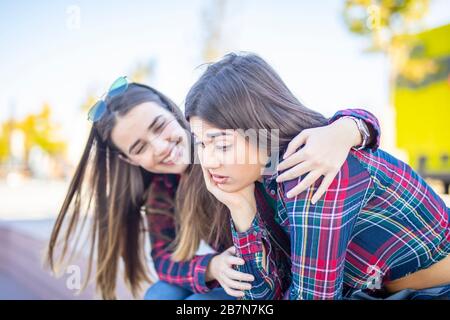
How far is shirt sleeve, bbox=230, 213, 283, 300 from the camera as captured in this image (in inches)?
33.9

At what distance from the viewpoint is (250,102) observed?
0.83m

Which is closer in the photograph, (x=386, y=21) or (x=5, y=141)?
(x=386, y=21)

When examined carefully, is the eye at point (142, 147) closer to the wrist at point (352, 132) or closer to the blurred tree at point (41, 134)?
the wrist at point (352, 132)

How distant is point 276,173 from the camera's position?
839 mm

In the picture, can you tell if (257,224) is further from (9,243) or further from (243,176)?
(9,243)

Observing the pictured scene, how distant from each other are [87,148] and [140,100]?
0.22 m

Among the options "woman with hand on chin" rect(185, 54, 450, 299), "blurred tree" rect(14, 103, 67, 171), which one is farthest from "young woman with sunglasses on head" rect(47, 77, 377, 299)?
"blurred tree" rect(14, 103, 67, 171)

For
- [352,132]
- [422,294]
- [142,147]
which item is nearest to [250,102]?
[352,132]

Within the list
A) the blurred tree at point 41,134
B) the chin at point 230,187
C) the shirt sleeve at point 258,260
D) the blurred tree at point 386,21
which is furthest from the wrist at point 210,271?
the blurred tree at point 41,134

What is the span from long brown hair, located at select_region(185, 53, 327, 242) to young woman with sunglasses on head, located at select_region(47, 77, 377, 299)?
0.26 m

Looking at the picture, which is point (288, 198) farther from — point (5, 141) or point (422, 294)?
point (5, 141)

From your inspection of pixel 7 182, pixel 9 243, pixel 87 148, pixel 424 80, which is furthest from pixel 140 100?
pixel 7 182

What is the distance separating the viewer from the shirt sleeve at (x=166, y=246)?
3.65 feet

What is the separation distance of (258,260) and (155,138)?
457 millimetres
